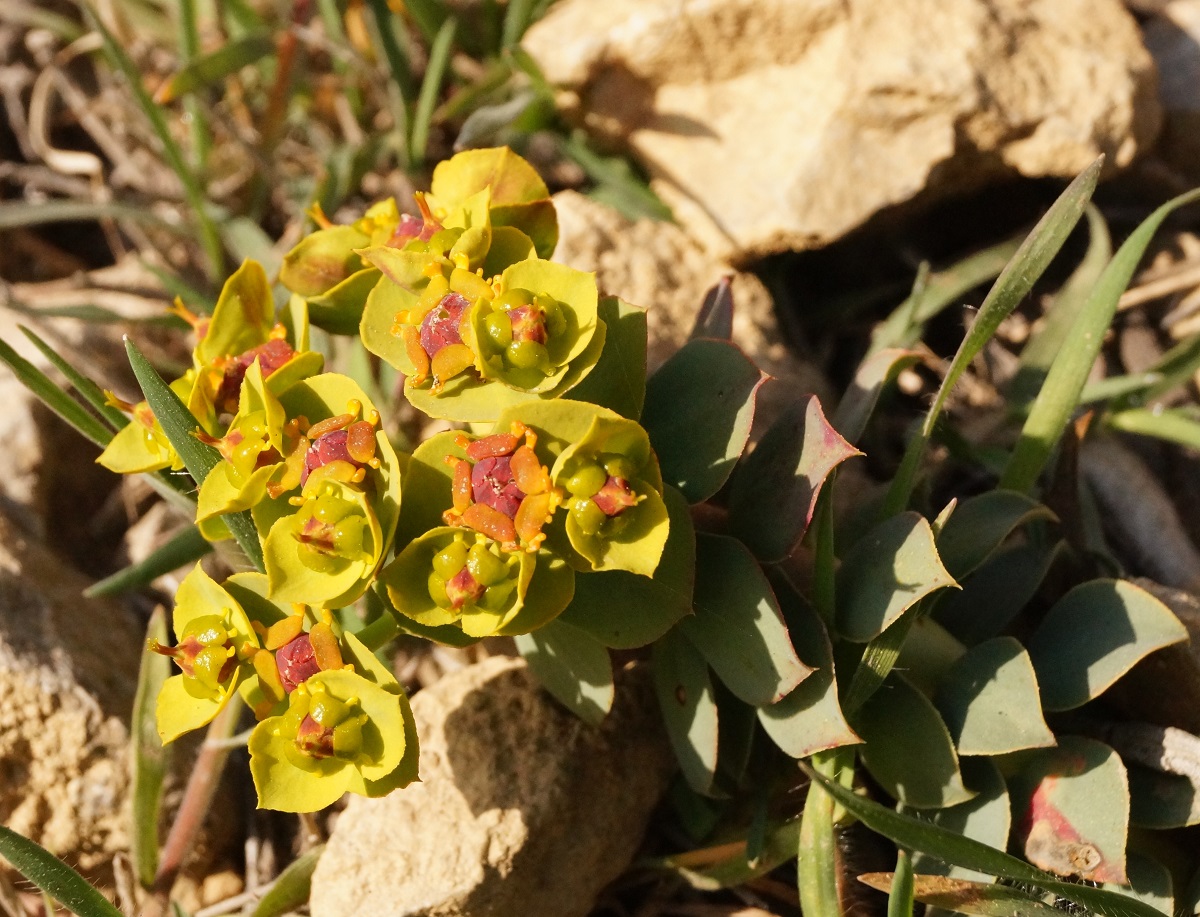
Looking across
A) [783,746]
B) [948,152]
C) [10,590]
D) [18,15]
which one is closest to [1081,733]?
[783,746]

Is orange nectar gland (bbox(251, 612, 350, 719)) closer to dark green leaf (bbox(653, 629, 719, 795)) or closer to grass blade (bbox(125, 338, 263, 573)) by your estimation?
grass blade (bbox(125, 338, 263, 573))

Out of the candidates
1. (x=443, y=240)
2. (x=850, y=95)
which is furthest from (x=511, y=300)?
(x=850, y=95)

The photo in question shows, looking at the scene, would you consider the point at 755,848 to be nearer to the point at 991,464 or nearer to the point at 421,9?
the point at 991,464

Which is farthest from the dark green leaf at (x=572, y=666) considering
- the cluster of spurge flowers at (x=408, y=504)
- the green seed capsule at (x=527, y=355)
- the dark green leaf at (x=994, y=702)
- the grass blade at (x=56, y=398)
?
the grass blade at (x=56, y=398)

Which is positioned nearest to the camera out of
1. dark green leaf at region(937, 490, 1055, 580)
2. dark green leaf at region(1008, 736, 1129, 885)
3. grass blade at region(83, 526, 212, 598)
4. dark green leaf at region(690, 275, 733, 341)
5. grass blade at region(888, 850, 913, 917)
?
grass blade at region(888, 850, 913, 917)

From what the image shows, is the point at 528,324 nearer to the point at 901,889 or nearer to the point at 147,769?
the point at 901,889

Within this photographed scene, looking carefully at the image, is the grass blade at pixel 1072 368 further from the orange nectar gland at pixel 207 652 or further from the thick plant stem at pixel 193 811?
the thick plant stem at pixel 193 811

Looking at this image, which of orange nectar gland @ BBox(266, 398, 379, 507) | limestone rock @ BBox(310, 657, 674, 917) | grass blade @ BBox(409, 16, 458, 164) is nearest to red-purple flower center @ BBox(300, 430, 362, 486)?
orange nectar gland @ BBox(266, 398, 379, 507)
